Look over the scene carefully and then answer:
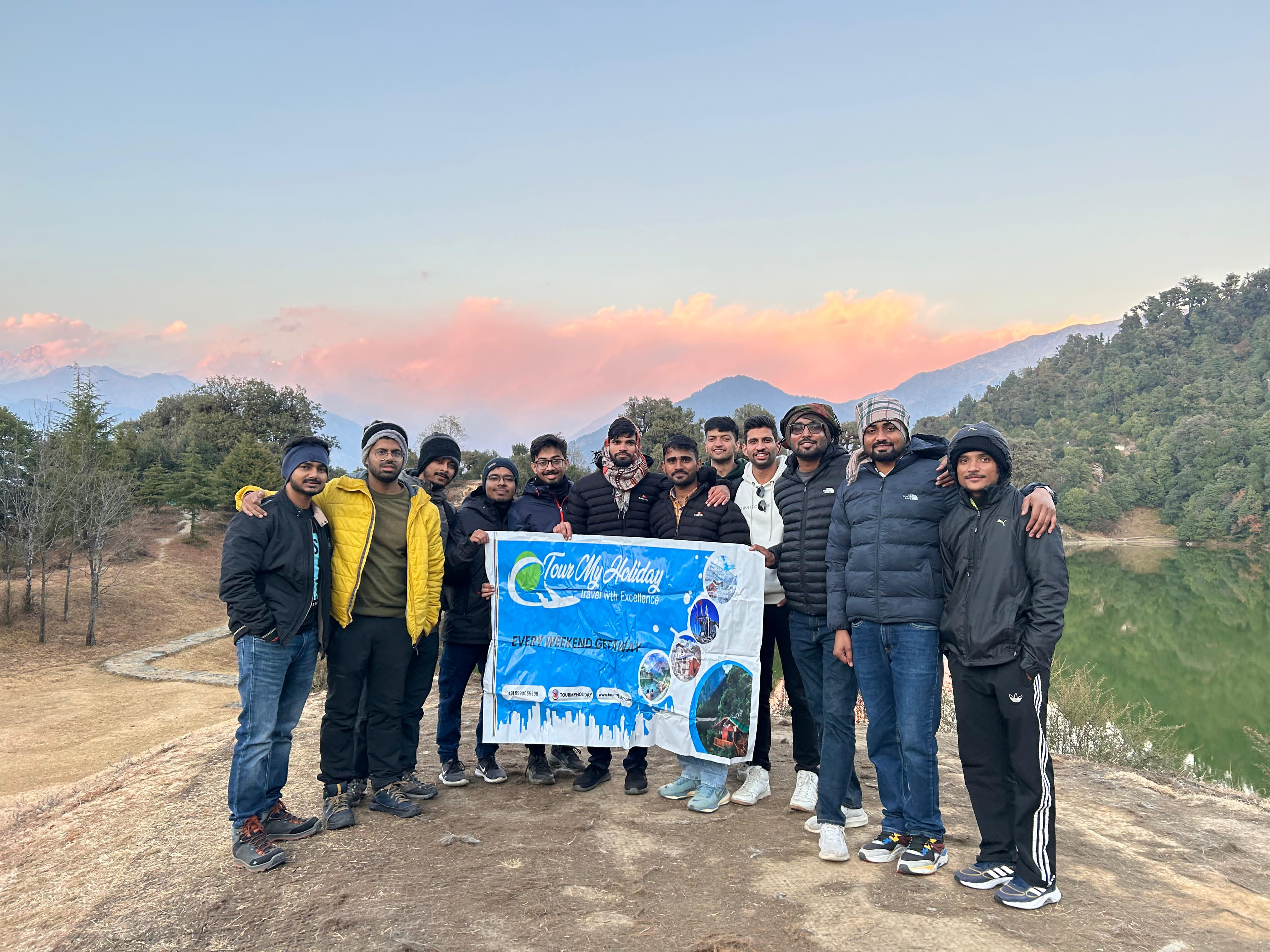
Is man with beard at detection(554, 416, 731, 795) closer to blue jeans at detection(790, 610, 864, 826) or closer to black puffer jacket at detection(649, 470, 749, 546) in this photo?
black puffer jacket at detection(649, 470, 749, 546)

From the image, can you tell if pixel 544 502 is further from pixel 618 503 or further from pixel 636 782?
pixel 636 782

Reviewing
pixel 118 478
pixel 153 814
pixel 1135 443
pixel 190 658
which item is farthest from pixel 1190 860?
pixel 1135 443

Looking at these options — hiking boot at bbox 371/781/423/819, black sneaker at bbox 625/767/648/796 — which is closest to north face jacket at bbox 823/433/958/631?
black sneaker at bbox 625/767/648/796

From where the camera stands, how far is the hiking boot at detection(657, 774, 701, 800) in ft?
18.1

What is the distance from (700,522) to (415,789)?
282 centimetres

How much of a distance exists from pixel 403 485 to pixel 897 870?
13.1 ft

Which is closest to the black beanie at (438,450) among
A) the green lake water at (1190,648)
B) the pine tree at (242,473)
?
the green lake water at (1190,648)

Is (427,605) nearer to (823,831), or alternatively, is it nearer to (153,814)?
(153,814)

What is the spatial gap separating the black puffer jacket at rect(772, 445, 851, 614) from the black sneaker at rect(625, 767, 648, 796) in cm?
179

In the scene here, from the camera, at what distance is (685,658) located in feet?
18.1

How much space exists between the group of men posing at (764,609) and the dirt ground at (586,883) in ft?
0.73

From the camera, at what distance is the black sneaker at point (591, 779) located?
5.71 meters

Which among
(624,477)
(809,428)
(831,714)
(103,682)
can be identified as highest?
(809,428)

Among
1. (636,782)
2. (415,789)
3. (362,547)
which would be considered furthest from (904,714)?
(362,547)
